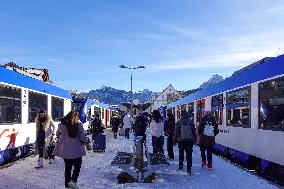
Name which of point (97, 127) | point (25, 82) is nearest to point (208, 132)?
point (25, 82)

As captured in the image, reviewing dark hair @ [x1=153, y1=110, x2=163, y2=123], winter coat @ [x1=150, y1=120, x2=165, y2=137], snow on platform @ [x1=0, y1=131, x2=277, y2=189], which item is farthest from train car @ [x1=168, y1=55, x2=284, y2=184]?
dark hair @ [x1=153, y1=110, x2=163, y2=123]

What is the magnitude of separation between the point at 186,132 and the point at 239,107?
11.5ft

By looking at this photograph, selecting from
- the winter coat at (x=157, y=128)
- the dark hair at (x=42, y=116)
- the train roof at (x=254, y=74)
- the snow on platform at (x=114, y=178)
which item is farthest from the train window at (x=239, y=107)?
the dark hair at (x=42, y=116)

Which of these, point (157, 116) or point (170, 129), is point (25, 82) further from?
point (170, 129)

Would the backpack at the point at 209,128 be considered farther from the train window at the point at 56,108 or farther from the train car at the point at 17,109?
the train window at the point at 56,108

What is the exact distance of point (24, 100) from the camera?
15.8 meters

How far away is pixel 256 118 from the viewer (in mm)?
12391

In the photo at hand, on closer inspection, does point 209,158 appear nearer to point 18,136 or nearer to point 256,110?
point 256,110

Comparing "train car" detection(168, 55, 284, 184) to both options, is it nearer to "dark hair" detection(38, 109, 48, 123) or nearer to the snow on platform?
the snow on platform

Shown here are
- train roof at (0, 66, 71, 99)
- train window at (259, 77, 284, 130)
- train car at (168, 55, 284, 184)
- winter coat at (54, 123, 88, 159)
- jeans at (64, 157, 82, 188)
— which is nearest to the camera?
winter coat at (54, 123, 88, 159)

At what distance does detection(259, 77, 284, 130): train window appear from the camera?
34.3ft

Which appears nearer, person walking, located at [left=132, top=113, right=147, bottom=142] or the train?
the train

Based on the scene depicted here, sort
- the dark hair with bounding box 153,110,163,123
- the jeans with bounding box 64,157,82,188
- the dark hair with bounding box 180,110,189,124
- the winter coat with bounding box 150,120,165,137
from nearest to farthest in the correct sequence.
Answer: the jeans with bounding box 64,157,82,188
the dark hair with bounding box 180,110,189,124
the dark hair with bounding box 153,110,163,123
the winter coat with bounding box 150,120,165,137

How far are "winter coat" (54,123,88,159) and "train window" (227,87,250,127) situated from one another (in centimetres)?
626
